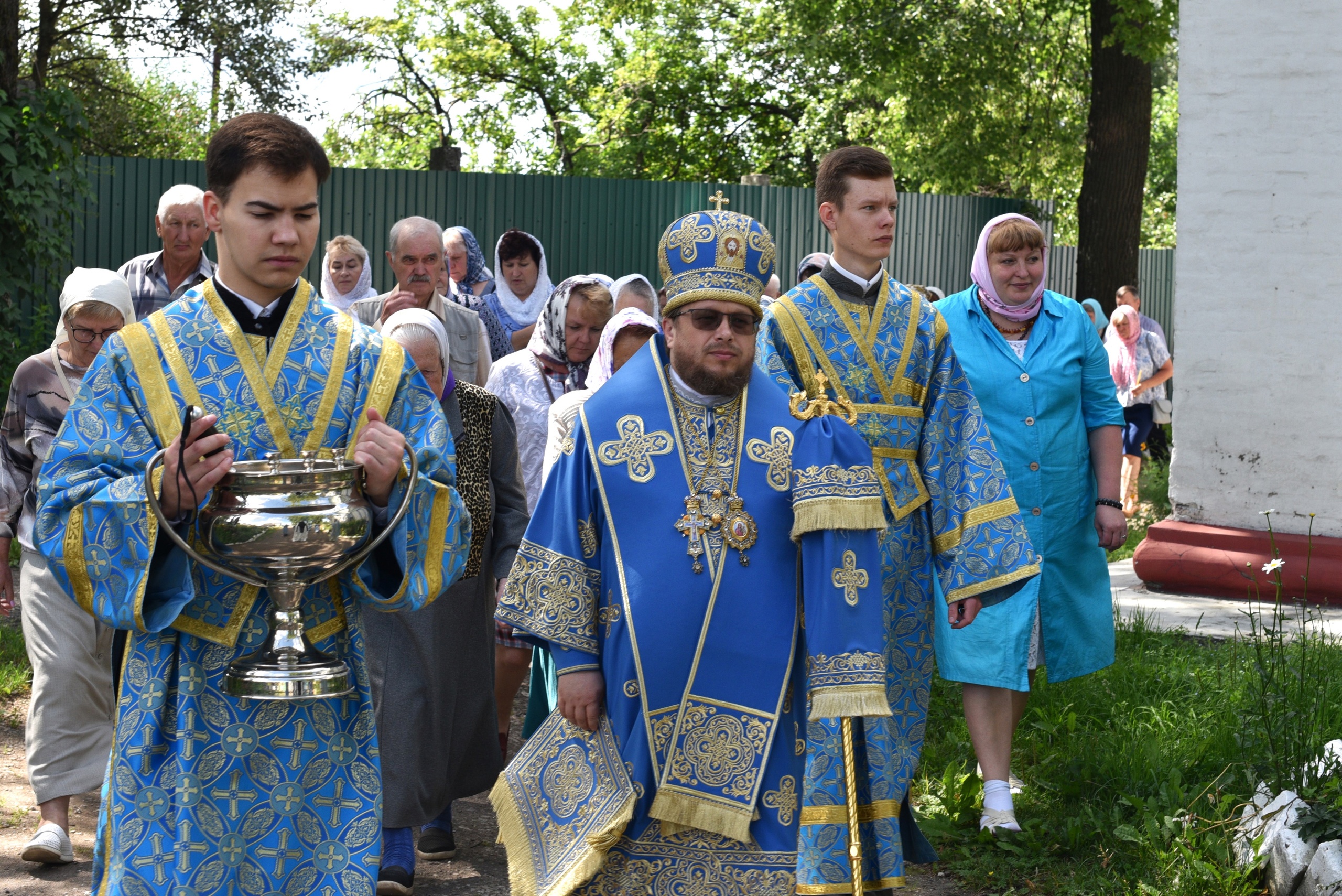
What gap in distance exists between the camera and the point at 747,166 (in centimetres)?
3191

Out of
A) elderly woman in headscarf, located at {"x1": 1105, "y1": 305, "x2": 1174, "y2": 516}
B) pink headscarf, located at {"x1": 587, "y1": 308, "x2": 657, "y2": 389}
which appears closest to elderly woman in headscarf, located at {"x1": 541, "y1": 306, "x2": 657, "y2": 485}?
pink headscarf, located at {"x1": 587, "y1": 308, "x2": 657, "y2": 389}

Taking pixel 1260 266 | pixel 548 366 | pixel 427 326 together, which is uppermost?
pixel 1260 266

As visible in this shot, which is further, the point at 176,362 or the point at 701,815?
the point at 701,815

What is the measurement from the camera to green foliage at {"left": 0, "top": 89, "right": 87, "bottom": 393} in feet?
33.1

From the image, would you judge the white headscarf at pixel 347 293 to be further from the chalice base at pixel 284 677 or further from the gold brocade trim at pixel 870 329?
the chalice base at pixel 284 677

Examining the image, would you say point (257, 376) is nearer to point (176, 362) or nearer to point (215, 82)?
point (176, 362)

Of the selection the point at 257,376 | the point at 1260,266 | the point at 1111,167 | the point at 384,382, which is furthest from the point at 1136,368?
the point at 257,376

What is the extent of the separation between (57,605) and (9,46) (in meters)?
6.68

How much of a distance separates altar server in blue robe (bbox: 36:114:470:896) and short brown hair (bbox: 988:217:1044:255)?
2.99 metres

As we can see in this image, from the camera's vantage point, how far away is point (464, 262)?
9.63 m

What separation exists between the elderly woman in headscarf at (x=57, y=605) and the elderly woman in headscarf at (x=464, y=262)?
4.20 meters

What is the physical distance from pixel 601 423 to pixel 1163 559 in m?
5.00

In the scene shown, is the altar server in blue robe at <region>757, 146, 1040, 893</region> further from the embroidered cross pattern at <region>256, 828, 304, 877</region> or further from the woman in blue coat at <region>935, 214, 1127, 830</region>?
the embroidered cross pattern at <region>256, 828, 304, 877</region>

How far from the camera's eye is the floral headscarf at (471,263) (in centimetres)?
957
